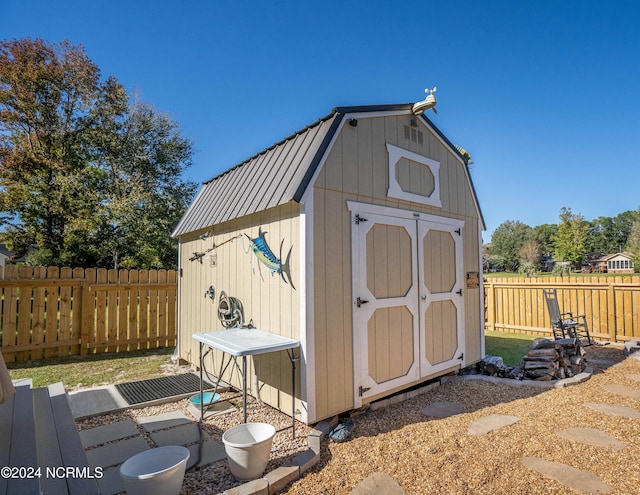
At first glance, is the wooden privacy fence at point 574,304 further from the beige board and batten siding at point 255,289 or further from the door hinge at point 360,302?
the beige board and batten siding at point 255,289

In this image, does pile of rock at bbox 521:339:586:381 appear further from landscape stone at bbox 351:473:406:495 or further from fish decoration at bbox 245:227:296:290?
fish decoration at bbox 245:227:296:290

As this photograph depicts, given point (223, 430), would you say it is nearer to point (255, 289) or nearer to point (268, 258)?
point (255, 289)

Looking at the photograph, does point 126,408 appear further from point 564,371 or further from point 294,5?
point 294,5

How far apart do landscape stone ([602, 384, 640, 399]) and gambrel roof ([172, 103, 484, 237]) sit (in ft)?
11.0

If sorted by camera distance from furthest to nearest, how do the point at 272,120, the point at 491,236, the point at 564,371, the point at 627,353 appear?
1. the point at 491,236
2. the point at 272,120
3. the point at 627,353
4. the point at 564,371

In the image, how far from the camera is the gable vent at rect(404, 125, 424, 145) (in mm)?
4066

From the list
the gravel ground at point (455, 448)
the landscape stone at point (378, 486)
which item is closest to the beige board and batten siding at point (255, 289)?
the gravel ground at point (455, 448)

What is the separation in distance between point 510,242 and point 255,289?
5551 cm

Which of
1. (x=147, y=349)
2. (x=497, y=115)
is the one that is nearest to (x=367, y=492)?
(x=147, y=349)

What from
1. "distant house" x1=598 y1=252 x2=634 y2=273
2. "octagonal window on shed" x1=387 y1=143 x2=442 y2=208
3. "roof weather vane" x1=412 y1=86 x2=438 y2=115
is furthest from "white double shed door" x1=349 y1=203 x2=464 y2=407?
"distant house" x1=598 y1=252 x2=634 y2=273

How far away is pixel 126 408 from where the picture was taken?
347cm

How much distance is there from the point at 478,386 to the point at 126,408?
4153 millimetres

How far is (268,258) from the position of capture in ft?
10.9

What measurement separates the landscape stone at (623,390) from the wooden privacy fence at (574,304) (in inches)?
137
